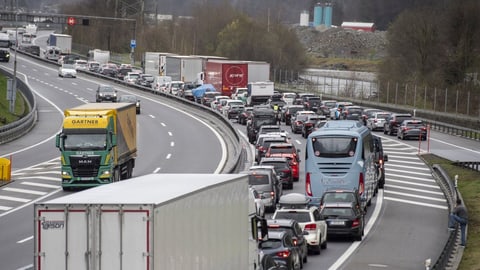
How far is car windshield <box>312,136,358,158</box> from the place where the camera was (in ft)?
125

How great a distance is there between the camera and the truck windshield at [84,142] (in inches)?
1586

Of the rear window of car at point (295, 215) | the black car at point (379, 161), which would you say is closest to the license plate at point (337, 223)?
the rear window of car at point (295, 215)

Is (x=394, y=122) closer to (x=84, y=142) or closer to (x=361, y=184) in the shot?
(x=361, y=184)

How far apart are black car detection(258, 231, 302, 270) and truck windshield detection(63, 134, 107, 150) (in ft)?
51.1

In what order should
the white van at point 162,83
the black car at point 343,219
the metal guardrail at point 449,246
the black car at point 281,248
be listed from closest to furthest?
the black car at point 281,248
the metal guardrail at point 449,246
the black car at point 343,219
the white van at point 162,83

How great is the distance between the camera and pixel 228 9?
6806 inches

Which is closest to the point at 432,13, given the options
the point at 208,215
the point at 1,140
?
the point at 1,140

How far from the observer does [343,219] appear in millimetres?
32844

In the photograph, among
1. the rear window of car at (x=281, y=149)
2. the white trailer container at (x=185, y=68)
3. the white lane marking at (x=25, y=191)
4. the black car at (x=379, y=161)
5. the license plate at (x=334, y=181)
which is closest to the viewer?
the license plate at (x=334, y=181)

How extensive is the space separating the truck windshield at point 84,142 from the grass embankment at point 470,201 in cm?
1325

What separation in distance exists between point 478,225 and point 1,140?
105 feet

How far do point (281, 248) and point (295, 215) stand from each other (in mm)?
5666

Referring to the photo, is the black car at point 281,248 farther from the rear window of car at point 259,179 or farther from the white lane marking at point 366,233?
the rear window of car at point 259,179

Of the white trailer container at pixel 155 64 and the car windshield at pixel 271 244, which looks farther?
the white trailer container at pixel 155 64
